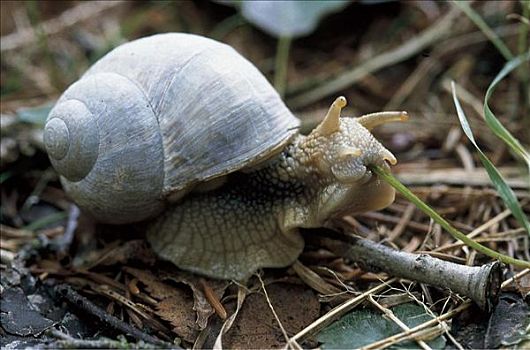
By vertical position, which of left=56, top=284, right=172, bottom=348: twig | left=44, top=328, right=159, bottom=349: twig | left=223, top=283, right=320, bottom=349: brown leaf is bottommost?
left=223, top=283, right=320, bottom=349: brown leaf

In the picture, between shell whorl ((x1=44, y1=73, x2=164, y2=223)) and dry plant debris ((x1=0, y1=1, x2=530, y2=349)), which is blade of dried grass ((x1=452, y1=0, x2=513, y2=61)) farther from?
shell whorl ((x1=44, y1=73, x2=164, y2=223))

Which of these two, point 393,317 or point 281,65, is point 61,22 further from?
point 393,317

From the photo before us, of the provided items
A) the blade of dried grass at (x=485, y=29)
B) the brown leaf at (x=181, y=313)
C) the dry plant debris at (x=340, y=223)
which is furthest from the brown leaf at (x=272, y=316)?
the blade of dried grass at (x=485, y=29)

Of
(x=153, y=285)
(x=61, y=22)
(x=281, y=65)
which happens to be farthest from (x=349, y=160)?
(x=61, y=22)

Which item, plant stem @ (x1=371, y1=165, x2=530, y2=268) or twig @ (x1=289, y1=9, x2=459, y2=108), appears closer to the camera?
plant stem @ (x1=371, y1=165, x2=530, y2=268)

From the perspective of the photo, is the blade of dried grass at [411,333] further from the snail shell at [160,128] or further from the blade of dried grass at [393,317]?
the snail shell at [160,128]

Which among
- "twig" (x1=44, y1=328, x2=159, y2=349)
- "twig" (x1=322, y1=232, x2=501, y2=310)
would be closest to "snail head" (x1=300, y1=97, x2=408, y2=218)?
"twig" (x1=322, y1=232, x2=501, y2=310)

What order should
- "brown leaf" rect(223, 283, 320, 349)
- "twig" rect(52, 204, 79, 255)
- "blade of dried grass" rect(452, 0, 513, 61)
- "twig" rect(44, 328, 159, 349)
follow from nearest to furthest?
"twig" rect(44, 328, 159, 349) → "brown leaf" rect(223, 283, 320, 349) → "twig" rect(52, 204, 79, 255) → "blade of dried grass" rect(452, 0, 513, 61)
